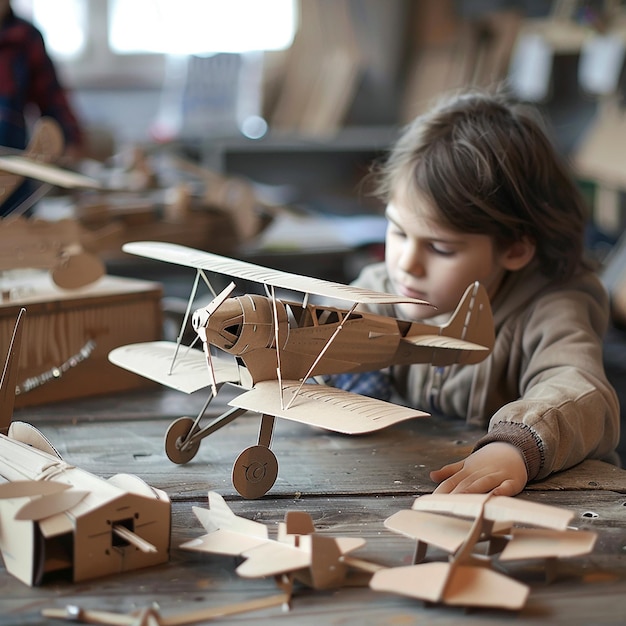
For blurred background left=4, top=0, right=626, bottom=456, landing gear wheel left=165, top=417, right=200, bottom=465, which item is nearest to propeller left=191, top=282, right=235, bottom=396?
landing gear wheel left=165, top=417, right=200, bottom=465

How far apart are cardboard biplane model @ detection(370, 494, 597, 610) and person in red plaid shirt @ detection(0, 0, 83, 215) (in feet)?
7.52

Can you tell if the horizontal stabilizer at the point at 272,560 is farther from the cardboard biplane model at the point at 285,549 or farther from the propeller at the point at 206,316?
the propeller at the point at 206,316

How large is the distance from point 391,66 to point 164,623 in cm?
499

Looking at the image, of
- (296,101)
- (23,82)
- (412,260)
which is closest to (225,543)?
(412,260)

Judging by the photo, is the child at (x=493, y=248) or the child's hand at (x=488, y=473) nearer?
the child's hand at (x=488, y=473)

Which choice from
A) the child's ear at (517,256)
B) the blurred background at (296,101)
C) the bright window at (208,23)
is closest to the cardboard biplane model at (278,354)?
the child's ear at (517,256)

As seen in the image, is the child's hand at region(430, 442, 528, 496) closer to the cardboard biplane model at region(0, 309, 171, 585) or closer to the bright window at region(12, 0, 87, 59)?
the cardboard biplane model at region(0, 309, 171, 585)

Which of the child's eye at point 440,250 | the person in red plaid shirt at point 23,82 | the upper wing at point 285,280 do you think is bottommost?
A: the upper wing at point 285,280

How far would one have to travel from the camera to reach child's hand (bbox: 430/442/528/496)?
1.04 meters

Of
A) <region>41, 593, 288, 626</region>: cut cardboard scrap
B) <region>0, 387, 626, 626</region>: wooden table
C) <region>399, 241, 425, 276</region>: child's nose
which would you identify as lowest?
<region>41, 593, 288, 626</region>: cut cardboard scrap

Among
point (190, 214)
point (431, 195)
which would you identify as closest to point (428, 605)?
point (431, 195)

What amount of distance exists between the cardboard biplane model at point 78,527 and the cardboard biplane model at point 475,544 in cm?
22

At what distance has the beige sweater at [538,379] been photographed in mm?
1149

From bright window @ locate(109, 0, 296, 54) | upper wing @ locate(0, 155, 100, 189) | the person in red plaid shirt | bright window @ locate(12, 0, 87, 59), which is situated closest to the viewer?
upper wing @ locate(0, 155, 100, 189)
